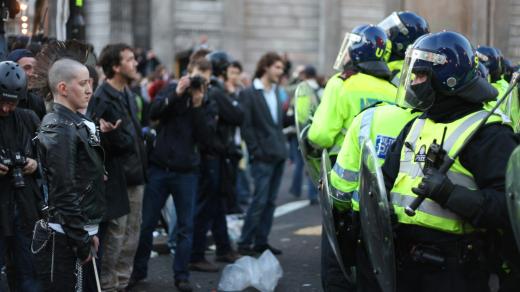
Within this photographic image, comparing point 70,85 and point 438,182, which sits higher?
point 70,85

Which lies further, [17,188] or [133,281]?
[133,281]

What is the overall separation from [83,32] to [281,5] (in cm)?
1922

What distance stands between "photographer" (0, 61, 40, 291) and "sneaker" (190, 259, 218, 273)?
2.67m

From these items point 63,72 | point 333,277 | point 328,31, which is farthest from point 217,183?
point 328,31

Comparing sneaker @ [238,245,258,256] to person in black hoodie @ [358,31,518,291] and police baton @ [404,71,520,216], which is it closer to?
person in black hoodie @ [358,31,518,291]

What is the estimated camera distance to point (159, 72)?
1478 centimetres

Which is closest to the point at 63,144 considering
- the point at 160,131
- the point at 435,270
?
the point at 435,270

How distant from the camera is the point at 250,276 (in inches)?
305

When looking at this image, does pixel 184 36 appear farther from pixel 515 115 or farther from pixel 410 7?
pixel 515 115

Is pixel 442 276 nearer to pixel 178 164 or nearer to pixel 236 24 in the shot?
pixel 178 164

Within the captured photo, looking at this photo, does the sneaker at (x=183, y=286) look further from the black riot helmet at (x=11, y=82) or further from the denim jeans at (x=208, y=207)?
the black riot helmet at (x=11, y=82)

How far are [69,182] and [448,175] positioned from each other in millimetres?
2068

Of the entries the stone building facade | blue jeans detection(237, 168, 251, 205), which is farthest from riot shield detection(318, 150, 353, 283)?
the stone building facade

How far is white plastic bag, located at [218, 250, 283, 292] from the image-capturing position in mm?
7703
